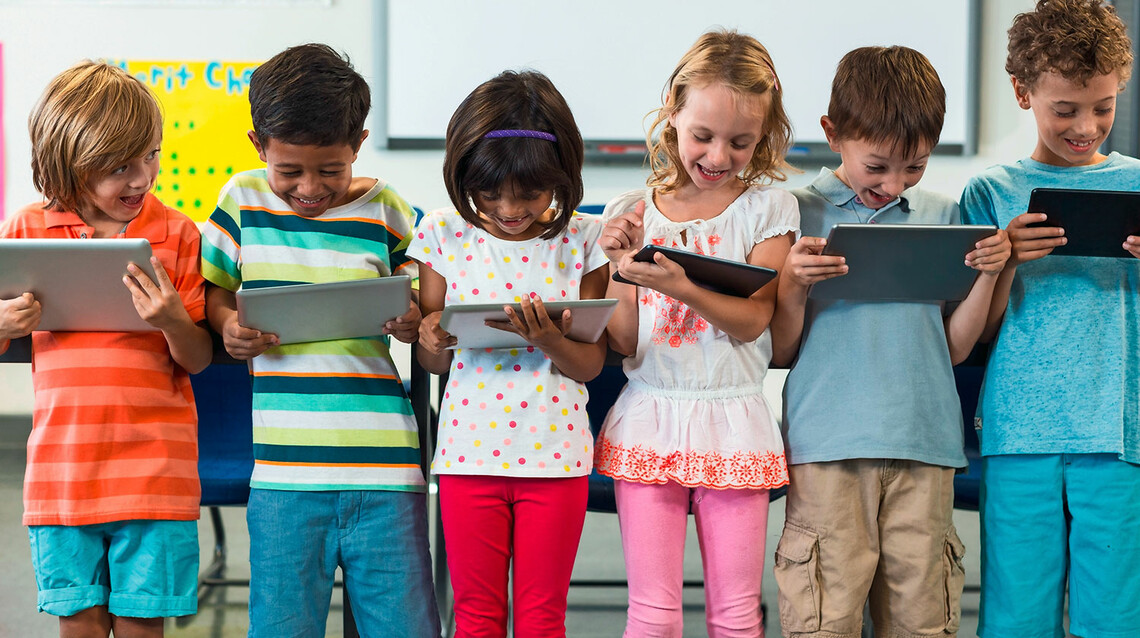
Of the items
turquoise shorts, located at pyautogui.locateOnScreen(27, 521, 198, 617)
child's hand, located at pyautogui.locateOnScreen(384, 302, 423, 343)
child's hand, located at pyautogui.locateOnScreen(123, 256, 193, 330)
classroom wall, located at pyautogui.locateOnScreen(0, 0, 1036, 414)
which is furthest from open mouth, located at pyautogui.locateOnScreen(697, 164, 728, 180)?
classroom wall, located at pyautogui.locateOnScreen(0, 0, 1036, 414)

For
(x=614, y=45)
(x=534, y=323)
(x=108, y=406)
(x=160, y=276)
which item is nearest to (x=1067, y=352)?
(x=534, y=323)

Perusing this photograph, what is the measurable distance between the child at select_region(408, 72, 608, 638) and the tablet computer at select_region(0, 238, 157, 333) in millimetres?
434

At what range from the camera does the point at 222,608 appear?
247cm

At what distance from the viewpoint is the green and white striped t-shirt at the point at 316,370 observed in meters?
1.48

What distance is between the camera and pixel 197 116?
12.3 ft

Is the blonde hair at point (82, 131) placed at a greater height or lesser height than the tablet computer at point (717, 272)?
greater

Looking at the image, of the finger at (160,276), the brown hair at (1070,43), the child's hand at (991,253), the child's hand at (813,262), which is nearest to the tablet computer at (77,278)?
the finger at (160,276)

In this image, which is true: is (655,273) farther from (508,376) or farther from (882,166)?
(882,166)

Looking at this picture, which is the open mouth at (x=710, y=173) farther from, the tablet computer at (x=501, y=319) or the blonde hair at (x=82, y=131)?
the blonde hair at (x=82, y=131)

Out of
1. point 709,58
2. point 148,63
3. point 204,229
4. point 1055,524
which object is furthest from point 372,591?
point 148,63

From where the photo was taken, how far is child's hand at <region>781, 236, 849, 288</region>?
140cm

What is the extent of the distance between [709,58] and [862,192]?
33 cm

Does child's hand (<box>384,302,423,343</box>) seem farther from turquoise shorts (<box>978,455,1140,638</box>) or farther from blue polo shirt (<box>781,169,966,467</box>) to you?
turquoise shorts (<box>978,455,1140,638</box>)

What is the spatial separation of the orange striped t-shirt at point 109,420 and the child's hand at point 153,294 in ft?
0.35
